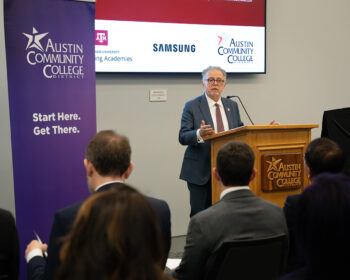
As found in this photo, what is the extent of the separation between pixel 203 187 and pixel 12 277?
1.97 m

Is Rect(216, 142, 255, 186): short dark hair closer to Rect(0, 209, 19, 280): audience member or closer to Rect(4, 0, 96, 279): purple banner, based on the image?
Rect(0, 209, 19, 280): audience member

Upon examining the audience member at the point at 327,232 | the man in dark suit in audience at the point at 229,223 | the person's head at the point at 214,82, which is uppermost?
the person's head at the point at 214,82

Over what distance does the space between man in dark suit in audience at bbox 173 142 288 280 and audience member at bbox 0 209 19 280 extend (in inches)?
26.5

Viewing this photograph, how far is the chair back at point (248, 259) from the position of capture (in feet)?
6.06

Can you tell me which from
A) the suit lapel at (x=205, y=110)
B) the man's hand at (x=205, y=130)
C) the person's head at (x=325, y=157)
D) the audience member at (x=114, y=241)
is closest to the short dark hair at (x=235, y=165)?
the person's head at (x=325, y=157)

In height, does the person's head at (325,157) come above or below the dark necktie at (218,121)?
below

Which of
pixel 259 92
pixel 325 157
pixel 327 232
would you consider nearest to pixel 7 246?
pixel 327 232

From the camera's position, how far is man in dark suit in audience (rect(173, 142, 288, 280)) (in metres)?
1.93

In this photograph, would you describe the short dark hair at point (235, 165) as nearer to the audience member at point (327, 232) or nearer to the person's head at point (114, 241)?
the audience member at point (327, 232)

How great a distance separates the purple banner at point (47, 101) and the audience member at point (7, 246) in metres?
1.17

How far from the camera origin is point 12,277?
196cm

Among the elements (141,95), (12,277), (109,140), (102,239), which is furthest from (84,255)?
(141,95)

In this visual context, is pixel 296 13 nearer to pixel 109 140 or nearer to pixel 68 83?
pixel 68 83

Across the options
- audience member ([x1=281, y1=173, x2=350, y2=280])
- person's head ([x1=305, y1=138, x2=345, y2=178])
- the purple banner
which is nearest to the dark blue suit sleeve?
the purple banner
